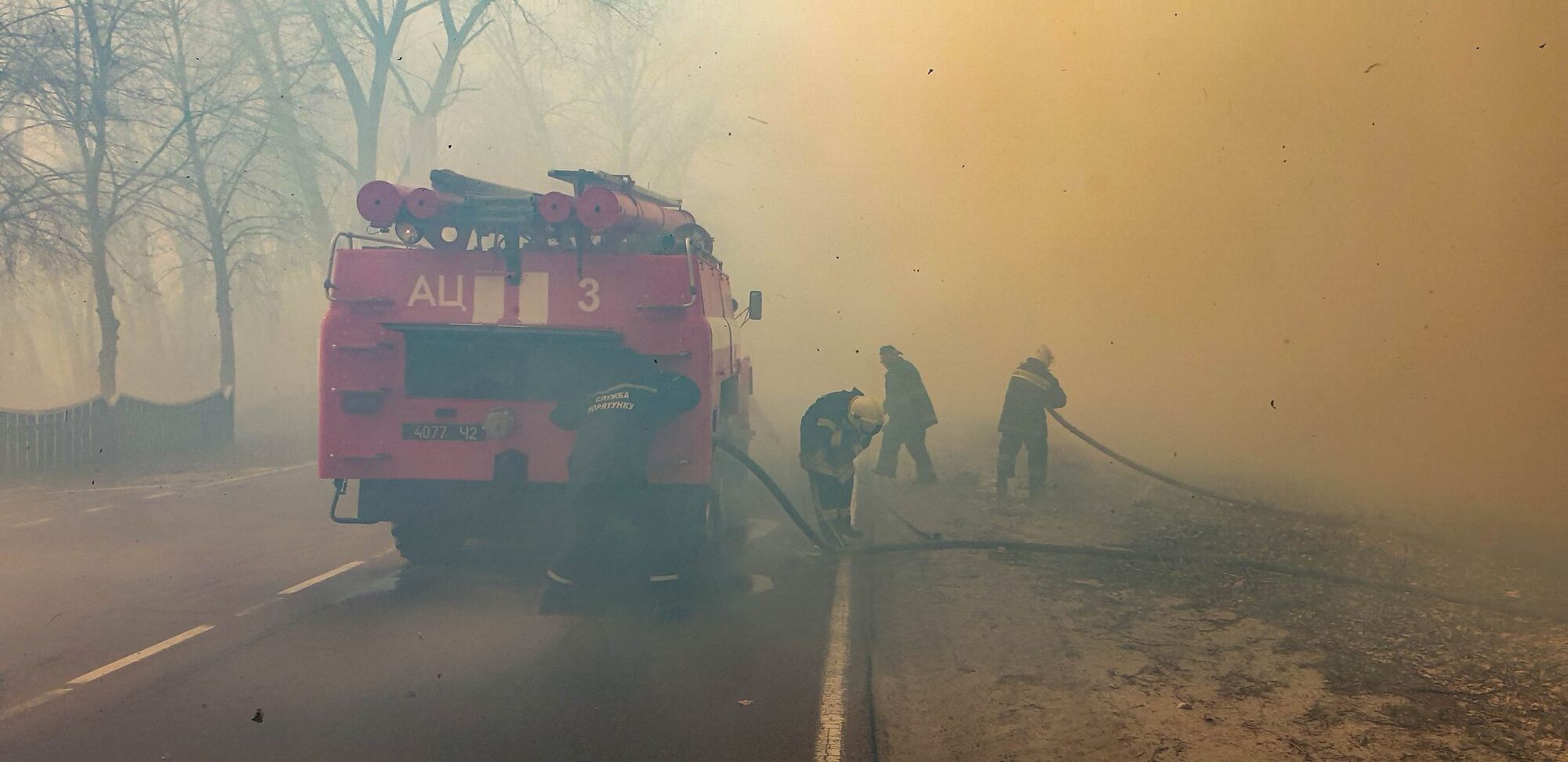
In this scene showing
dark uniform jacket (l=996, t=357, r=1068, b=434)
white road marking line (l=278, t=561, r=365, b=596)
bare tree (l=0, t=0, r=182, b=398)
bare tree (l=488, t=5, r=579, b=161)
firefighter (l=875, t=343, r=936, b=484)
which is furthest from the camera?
bare tree (l=488, t=5, r=579, b=161)

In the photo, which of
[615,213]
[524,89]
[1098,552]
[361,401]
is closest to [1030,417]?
[1098,552]

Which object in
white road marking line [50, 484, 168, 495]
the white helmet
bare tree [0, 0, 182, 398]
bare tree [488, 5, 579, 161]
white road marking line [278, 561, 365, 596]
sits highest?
bare tree [488, 5, 579, 161]

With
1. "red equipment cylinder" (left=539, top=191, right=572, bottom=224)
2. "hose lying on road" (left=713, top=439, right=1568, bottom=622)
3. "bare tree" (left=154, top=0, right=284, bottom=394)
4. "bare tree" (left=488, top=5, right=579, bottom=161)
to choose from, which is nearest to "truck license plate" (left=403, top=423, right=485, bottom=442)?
"red equipment cylinder" (left=539, top=191, right=572, bottom=224)

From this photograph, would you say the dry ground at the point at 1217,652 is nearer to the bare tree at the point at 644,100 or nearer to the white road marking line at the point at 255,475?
the white road marking line at the point at 255,475

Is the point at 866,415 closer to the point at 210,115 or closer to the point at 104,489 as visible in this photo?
the point at 104,489

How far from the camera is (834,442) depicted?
8477 millimetres

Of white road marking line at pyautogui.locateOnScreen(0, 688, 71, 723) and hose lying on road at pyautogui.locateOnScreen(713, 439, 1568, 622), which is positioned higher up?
hose lying on road at pyautogui.locateOnScreen(713, 439, 1568, 622)

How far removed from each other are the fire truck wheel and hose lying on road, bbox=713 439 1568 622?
1883 mm

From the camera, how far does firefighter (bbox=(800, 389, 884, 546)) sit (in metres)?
8.48

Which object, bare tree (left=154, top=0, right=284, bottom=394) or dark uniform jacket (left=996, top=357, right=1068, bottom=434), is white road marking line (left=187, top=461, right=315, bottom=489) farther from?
dark uniform jacket (left=996, top=357, right=1068, bottom=434)

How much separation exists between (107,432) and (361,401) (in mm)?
9907

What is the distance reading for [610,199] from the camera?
21.2ft

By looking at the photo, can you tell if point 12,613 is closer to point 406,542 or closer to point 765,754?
Answer: point 406,542

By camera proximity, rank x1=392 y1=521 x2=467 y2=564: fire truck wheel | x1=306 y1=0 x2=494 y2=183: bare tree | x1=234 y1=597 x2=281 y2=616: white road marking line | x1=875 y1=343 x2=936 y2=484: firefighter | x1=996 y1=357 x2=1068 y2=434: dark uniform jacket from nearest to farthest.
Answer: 1. x1=234 y1=597 x2=281 y2=616: white road marking line
2. x1=392 y1=521 x2=467 y2=564: fire truck wheel
3. x1=996 y1=357 x2=1068 y2=434: dark uniform jacket
4. x1=875 y1=343 x2=936 y2=484: firefighter
5. x1=306 y1=0 x2=494 y2=183: bare tree
